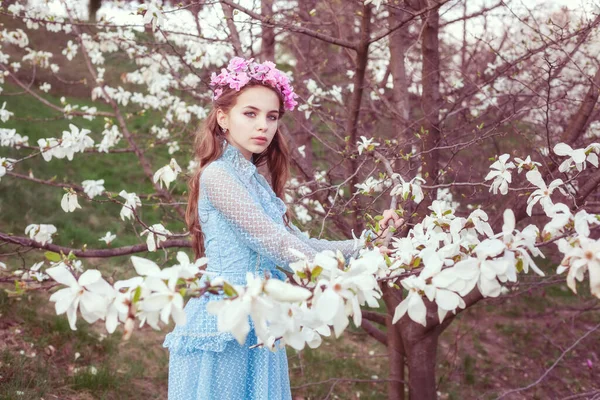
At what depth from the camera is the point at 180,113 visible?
4.46 metres

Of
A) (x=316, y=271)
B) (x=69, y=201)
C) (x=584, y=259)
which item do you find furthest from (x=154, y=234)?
(x=584, y=259)

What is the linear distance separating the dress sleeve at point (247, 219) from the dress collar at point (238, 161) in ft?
0.35

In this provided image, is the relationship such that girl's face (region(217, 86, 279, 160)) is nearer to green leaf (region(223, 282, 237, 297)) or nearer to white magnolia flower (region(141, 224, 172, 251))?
white magnolia flower (region(141, 224, 172, 251))

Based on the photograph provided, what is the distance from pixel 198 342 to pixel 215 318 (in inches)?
3.3

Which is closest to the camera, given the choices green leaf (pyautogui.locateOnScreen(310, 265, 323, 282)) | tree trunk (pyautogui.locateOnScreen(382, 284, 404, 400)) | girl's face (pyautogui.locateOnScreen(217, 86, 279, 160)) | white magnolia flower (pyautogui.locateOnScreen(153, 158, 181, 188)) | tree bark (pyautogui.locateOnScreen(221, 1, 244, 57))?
green leaf (pyautogui.locateOnScreen(310, 265, 323, 282))

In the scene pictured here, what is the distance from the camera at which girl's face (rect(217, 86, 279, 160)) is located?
1908 millimetres

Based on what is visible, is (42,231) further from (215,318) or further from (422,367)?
(422,367)

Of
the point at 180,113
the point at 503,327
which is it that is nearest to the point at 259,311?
the point at 180,113

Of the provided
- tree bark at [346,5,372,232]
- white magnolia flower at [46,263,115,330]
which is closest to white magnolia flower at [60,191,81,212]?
tree bark at [346,5,372,232]

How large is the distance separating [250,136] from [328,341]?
2953 mm

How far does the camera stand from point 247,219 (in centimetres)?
173

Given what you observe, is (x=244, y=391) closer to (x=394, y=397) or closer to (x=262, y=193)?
(x=262, y=193)

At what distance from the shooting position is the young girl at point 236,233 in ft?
5.70

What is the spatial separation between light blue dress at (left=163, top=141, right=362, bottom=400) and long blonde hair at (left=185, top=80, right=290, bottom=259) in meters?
0.14
